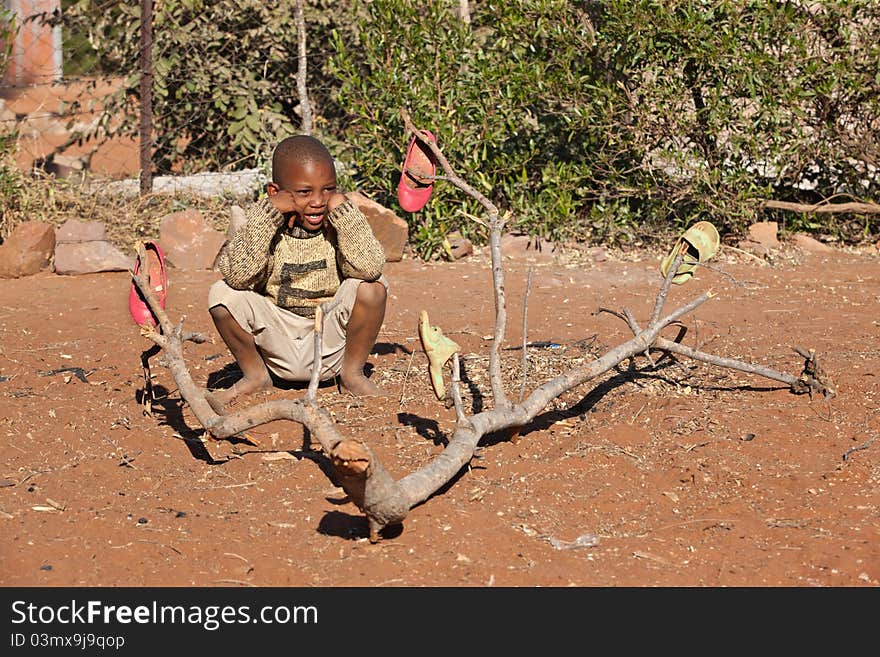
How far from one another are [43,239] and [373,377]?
11.8 ft

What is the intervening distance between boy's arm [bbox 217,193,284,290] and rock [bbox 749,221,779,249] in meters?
4.54

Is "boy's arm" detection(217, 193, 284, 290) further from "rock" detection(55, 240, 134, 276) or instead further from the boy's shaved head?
"rock" detection(55, 240, 134, 276)

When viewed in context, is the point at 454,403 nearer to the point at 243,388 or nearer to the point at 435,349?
the point at 435,349

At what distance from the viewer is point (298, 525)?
131 inches

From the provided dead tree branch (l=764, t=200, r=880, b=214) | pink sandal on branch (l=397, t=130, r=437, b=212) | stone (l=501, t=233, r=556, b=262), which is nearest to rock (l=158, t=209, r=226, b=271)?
stone (l=501, t=233, r=556, b=262)

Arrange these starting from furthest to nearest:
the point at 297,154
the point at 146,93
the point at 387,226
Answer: the point at 146,93 < the point at 387,226 < the point at 297,154

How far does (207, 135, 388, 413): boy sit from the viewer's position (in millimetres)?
4180

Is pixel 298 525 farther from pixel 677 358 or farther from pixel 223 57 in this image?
pixel 223 57

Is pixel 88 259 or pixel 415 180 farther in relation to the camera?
pixel 88 259

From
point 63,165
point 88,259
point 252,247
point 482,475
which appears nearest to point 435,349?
point 482,475

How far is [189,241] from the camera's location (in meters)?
7.47

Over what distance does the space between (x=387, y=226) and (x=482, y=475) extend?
400 centimetres

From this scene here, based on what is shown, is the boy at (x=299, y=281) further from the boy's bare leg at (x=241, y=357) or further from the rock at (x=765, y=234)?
the rock at (x=765, y=234)

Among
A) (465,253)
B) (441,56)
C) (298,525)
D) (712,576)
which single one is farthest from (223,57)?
(712,576)
